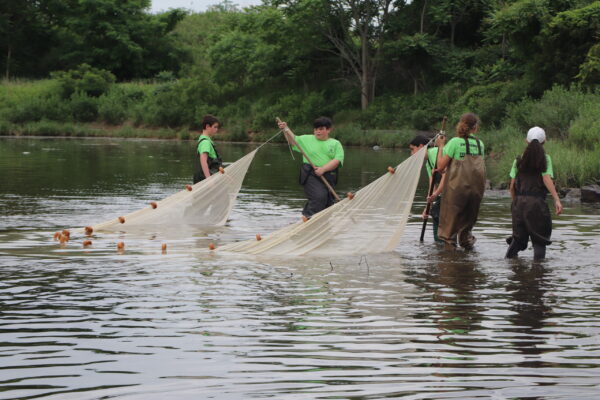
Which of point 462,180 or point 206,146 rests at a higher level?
point 206,146

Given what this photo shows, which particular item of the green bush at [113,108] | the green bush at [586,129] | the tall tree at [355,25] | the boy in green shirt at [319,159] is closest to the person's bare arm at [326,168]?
the boy in green shirt at [319,159]

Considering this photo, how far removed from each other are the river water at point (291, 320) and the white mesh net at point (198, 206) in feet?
1.35

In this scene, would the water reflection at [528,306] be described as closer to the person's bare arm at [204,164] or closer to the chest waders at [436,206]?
the chest waders at [436,206]

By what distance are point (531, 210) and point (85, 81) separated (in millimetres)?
60338

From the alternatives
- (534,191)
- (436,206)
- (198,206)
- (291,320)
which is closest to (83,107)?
(198,206)

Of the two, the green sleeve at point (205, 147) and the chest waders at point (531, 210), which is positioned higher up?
the green sleeve at point (205, 147)

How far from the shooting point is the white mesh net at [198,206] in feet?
51.3

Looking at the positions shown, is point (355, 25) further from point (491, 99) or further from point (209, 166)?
point (209, 166)

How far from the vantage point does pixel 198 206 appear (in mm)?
16062

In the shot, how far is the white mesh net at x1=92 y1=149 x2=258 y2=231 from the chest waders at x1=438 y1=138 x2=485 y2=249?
361 centimetres

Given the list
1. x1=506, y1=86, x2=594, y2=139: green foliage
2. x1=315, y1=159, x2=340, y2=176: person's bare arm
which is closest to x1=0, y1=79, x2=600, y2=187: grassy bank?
x1=506, y1=86, x2=594, y2=139: green foliage

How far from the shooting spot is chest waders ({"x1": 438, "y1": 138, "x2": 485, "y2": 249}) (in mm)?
12820

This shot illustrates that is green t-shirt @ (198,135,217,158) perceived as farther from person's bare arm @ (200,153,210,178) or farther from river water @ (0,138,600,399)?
river water @ (0,138,600,399)

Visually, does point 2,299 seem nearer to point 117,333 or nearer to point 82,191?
point 117,333
